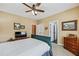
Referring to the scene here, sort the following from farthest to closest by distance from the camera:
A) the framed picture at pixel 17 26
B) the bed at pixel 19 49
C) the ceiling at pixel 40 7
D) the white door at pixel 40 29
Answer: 1. the white door at pixel 40 29
2. the framed picture at pixel 17 26
3. the ceiling at pixel 40 7
4. the bed at pixel 19 49

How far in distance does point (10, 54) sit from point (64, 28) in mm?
1058

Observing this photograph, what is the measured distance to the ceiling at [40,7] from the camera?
4.42 ft

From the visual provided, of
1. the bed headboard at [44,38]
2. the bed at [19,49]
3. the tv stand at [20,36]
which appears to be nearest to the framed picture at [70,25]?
the bed headboard at [44,38]

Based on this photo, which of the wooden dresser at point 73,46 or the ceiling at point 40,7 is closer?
the ceiling at point 40,7

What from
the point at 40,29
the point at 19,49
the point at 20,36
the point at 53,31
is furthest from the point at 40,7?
the point at 19,49

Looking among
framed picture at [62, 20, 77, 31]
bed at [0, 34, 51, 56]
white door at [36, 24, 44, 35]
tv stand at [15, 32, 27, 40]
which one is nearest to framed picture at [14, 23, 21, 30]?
tv stand at [15, 32, 27, 40]

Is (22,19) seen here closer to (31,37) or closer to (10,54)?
(31,37)

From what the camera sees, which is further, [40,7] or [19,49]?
[40,7]

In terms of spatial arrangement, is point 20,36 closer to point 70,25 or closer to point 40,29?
point 40,29

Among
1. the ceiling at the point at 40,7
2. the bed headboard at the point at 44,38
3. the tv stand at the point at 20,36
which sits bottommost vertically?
the bed headboard at the point at 44,38

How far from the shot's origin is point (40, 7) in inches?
56.7

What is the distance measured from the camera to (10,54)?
121 cm

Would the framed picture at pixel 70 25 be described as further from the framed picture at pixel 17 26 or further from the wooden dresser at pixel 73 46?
the framed picture at pixel 17 26

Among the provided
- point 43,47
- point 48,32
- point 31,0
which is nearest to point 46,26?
point 48,32
